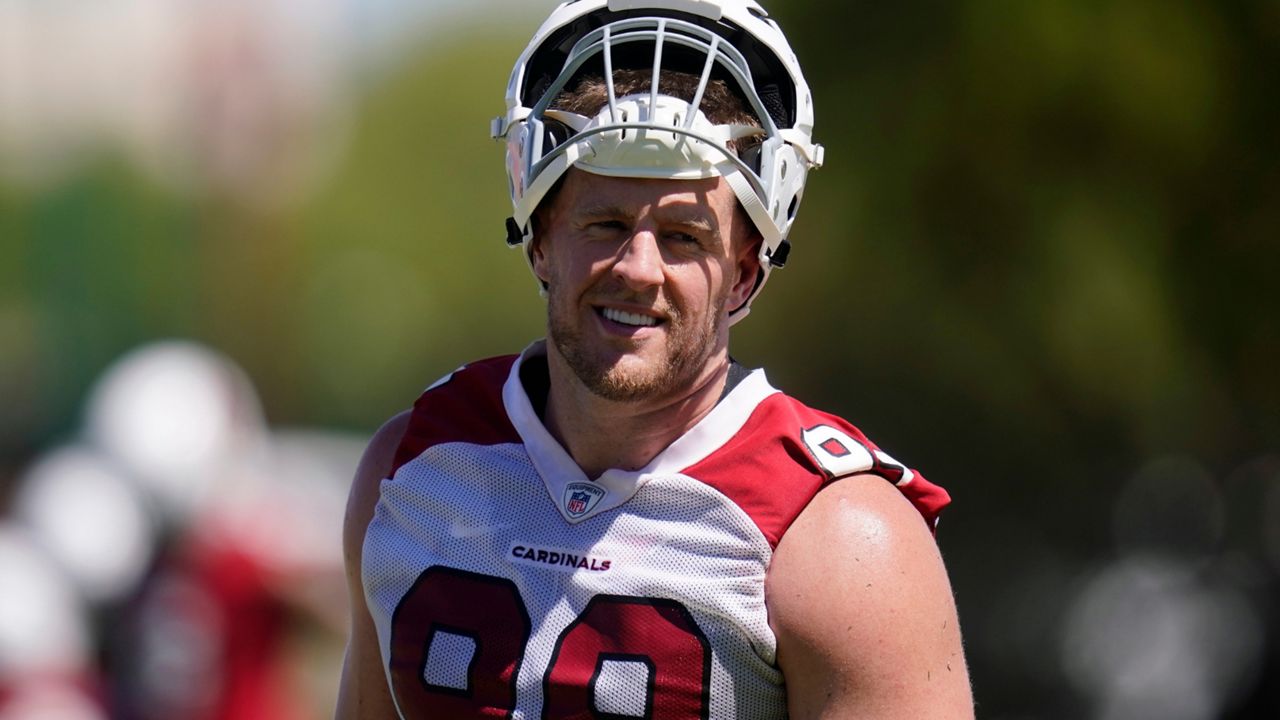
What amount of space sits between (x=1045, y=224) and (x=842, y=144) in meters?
1.63

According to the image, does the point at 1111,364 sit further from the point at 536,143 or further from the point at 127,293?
the point at 127,293

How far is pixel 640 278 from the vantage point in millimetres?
2834

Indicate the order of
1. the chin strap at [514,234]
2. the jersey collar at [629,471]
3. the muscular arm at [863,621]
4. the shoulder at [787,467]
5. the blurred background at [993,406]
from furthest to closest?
the blurred background at [993,406]
the chin strap at [514,234]
the jersey collar at [629,471]
the shoulder at [787,467]
the muscular arm at [863,621]

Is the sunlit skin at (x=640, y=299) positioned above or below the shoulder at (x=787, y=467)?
above

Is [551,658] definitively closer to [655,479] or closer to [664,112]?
[655,479]

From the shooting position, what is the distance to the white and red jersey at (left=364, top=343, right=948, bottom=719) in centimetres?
277

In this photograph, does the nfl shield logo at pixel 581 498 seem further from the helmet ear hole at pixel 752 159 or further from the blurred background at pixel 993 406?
the blurred background at pixel 993 406

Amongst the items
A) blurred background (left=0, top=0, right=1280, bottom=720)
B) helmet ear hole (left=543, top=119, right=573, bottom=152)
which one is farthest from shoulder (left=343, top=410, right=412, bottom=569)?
blurred background (left=0, top=0, right=1280, bottom=720)

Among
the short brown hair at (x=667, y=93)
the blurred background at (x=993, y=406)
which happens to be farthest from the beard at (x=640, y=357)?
the blurred background at (x=993, y=406)

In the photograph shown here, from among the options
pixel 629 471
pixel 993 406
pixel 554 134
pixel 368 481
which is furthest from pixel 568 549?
pixel 993 406

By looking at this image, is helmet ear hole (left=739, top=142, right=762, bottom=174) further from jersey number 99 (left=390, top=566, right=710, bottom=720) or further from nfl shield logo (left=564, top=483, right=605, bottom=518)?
jersey number 99 (left=390, top=566, right=710, bottom=720)

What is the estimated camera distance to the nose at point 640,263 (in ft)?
9.30

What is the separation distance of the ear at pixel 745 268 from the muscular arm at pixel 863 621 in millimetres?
495

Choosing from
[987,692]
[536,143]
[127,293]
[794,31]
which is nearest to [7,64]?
[127,293]
